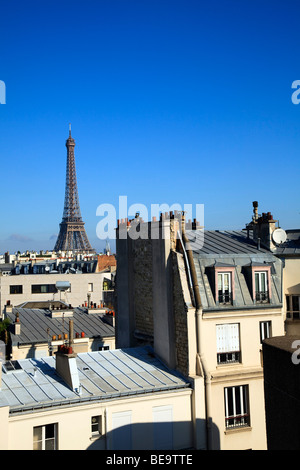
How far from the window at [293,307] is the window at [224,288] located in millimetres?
2846

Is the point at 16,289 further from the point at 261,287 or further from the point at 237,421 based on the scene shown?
the point at 237,421

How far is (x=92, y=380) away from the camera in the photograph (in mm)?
16469

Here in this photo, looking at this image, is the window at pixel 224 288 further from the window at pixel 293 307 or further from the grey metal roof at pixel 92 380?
the grey metal roof at pixel 92 380

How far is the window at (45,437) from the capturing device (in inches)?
569

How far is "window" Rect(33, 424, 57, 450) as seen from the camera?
47.4ft

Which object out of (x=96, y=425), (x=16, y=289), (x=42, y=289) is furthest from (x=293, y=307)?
(x=16, y=289)

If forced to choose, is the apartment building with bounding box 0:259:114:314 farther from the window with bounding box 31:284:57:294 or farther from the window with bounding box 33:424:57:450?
the window with bounding box 33:424:57:450

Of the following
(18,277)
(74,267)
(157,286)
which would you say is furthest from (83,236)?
(157,286)

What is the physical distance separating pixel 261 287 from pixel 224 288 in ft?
5.35

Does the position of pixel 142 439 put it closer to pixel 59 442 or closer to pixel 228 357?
pixel 59 442

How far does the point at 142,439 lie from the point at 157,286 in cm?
577

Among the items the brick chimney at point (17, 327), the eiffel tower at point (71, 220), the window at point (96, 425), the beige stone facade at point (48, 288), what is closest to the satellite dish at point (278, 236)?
the window at point (96, 425)

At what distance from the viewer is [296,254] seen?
19562mm

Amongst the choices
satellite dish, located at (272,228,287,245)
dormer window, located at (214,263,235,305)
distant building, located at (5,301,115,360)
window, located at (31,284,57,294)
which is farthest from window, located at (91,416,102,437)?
window, located at (31,284,57,294)
